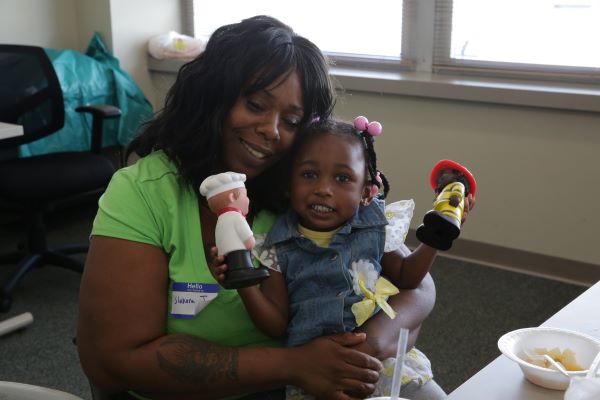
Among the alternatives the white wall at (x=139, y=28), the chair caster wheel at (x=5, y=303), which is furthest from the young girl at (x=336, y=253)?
the white wall at (x=139, y=28)

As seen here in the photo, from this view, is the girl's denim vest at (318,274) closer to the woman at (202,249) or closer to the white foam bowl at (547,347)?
the woman at (202,249)

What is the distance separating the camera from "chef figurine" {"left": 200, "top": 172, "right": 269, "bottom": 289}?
40.6 inches

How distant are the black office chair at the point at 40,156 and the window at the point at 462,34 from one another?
106 cm

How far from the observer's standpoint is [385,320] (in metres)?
1.38

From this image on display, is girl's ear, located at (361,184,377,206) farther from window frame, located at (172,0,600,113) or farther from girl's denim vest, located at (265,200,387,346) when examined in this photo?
window frame, located at (172,0,600,113)

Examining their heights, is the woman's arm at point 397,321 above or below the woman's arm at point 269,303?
below

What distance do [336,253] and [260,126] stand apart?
273 mm

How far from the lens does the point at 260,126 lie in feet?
4.38

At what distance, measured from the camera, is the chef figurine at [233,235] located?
1.03 m

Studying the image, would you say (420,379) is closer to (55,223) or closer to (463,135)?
(463,135)

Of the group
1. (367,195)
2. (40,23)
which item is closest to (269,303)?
(367,195)

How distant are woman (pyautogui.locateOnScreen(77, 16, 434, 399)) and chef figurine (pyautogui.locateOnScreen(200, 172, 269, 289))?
0.06 metres

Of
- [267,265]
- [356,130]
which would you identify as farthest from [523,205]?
[267,265]

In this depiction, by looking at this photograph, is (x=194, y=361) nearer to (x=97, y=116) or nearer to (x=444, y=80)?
(x=97, y=116)
